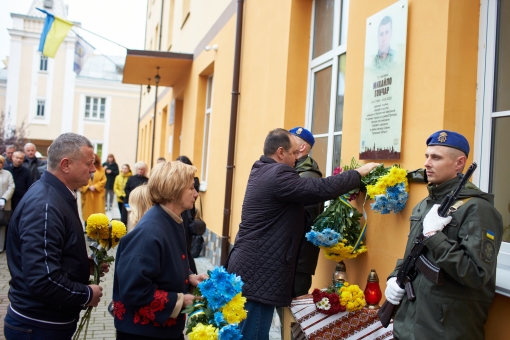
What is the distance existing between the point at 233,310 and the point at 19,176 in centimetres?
821

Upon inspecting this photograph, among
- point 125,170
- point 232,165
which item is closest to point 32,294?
point 232,165

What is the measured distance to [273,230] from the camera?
3.60 metres

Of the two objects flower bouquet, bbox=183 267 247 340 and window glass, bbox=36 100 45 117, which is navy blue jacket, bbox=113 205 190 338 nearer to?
flower bouquet, bbox=183 267 247 340

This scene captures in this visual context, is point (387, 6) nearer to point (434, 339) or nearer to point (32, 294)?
point (434, 339)

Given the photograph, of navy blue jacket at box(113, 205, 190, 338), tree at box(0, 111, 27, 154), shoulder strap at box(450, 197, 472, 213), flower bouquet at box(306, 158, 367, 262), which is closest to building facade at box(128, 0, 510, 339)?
flower bouquet at box(306, 158, 367, 262)

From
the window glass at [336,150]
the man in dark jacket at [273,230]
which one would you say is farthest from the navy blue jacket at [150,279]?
the window glass at [336,150]

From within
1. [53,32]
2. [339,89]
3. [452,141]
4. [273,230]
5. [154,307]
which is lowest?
[154,307]

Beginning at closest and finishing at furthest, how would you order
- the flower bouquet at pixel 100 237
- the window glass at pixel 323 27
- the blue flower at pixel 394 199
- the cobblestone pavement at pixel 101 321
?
the flower bouquet at pixel 100 237, the blue flower at pixel 394 199, the cobblestone pavement at pixel 101 321, the window glass at pixel 323 27

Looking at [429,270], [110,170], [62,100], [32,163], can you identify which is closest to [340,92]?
[429,270]

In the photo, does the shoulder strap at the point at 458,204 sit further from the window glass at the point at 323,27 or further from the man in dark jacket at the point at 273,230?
the window glass at the point at 323,27

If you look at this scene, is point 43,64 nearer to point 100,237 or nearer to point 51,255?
point 100,237

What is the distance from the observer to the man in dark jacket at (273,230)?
3.48 meters

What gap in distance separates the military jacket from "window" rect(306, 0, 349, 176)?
93.4 inches

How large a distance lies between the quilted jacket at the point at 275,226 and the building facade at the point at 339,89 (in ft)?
1.95
